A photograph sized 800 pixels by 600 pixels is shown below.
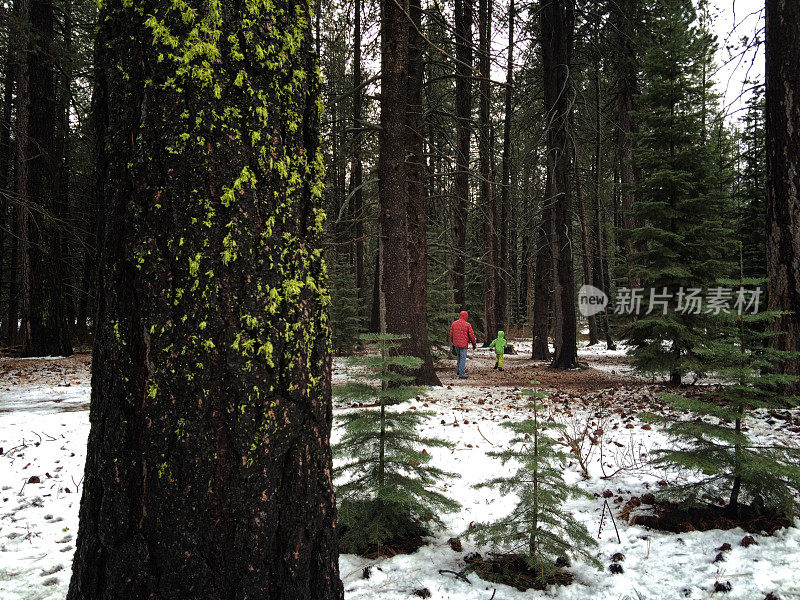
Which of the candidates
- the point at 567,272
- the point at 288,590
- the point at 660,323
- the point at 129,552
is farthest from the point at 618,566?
the point at 567,272

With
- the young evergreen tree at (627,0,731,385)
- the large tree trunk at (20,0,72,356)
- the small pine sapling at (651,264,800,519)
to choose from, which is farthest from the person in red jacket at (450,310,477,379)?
the large tree trunk at (20,0,72,356)

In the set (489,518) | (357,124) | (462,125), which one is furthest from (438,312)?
(489,518)

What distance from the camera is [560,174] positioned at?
13.1 metres

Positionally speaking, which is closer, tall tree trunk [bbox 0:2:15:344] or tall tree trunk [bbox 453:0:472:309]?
tall tree trunk [bbox 0:2:15:344]

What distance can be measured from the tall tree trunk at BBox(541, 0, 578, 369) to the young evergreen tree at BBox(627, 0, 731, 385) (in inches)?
124

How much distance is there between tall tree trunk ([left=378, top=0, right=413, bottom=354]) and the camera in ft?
24.6

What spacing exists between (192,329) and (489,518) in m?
3.39

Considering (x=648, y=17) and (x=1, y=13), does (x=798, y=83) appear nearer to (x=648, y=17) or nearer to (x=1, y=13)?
(x=648, y=17)

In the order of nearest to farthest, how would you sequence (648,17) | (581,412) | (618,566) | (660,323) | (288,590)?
1. (288,590)
2. (618,566)
3. (581,412)
4. (660,323)
5. (648,17)

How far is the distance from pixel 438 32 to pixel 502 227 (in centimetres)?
1076

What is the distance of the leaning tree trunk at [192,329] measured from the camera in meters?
1.36

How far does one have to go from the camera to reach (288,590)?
1.46m

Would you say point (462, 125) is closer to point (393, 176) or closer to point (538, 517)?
point (393, 176)

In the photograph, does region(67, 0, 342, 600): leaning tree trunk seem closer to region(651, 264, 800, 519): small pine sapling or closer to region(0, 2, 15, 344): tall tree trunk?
region(651, 264, 800, 519): small pine sapling
